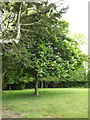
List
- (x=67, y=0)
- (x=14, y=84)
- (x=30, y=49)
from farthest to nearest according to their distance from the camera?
1. (x=14, y=84)
2. (x=30, y=49)
3. (x=67, y=0)

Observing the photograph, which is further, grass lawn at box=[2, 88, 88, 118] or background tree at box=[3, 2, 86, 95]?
background tree at box=[3, 2, 86, 95]

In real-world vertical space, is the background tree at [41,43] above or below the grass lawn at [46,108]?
above

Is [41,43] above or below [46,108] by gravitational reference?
above

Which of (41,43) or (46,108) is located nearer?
(46,108)

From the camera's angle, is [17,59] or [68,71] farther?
[68,71]

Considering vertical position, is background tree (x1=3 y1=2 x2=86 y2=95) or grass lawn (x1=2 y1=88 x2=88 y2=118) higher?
background tree (x1=3 y1=2 x2=86 y2=95)

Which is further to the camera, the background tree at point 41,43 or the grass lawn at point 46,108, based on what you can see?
the background tree at point 41,43

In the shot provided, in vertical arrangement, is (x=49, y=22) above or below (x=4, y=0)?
below

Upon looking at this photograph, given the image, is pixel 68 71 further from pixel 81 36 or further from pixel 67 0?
pixel 81 36

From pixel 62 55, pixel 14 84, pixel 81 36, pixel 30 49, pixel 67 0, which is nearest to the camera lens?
pixel 67 0

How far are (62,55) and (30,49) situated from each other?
63.5 inches

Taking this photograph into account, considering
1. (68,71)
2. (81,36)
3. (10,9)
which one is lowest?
(68,71)

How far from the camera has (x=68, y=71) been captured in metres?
6.84

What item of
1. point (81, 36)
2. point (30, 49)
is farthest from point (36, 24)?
point (81, 36)
